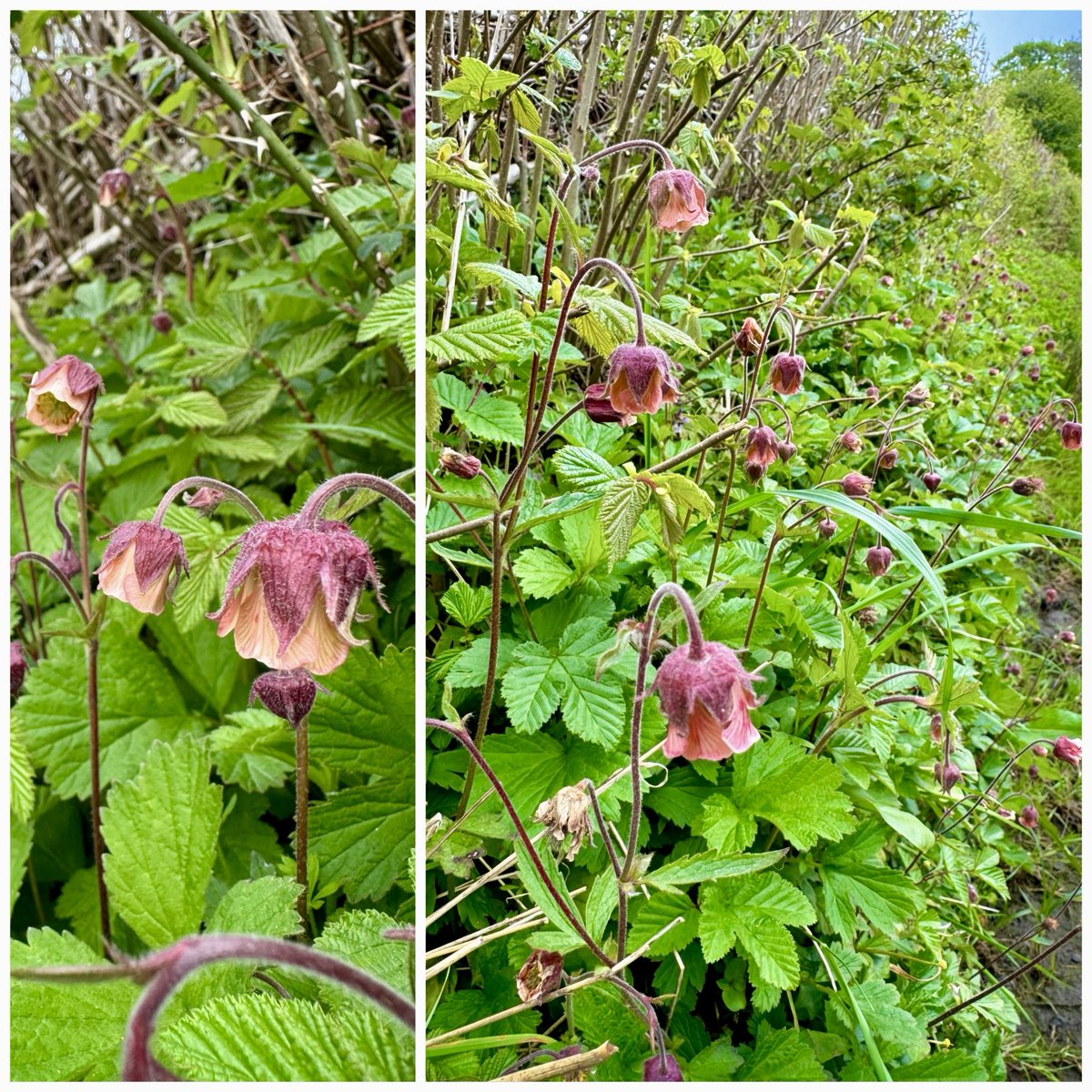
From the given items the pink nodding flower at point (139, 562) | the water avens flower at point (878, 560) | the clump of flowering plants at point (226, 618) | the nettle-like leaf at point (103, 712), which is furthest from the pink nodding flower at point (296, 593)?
the nettle-like leaf at point (103, 712)

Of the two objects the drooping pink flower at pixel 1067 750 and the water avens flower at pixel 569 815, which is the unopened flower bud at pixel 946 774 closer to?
the drooping pink flower at pixel 1067 750

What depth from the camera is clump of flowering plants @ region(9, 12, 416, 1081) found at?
51cm

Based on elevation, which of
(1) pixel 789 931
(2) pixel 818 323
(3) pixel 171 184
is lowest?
(1) pixel 789 931

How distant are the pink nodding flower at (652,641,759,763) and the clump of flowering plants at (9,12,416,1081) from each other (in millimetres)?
197

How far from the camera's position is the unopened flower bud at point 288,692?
55 cm

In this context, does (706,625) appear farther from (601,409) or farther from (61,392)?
(61,392)

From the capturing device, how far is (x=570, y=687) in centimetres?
65

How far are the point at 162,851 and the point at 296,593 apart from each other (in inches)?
13.9

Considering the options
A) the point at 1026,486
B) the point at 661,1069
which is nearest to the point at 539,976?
the point at 661,1069

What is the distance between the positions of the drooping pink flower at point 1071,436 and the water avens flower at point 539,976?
25.8 inches

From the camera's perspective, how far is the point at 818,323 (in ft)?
2.61

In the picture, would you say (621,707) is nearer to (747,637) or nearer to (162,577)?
(747,637)

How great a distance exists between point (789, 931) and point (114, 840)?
1.84ft

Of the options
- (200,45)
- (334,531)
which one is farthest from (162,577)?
(200,45)
